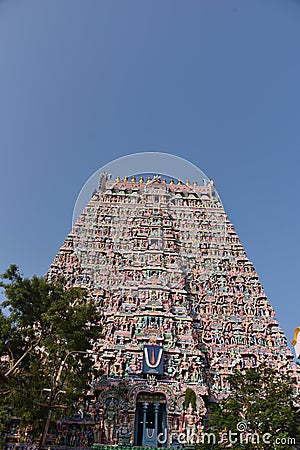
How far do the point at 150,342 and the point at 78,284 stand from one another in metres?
6.41

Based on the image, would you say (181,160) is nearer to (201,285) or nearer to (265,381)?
(201,285)

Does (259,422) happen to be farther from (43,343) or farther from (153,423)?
(43,343)

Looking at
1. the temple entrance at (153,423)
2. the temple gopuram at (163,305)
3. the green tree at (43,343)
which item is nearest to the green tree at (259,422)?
the temple gopuram at (163,305)

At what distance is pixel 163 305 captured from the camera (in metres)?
23.3

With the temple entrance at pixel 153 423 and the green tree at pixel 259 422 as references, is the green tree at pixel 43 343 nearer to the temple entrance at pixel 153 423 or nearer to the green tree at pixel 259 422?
the temple entrance at pixel 153 423

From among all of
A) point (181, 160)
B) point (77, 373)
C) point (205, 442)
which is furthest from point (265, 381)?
point (181, 160)

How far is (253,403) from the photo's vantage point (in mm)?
15484

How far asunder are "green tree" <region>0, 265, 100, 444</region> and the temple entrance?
174 inches

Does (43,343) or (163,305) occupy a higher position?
(163,305)

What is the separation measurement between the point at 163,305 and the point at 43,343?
9.33 metres

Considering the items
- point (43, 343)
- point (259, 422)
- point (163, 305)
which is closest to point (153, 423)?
point (163, 305)

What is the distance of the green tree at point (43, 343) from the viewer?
601 inches

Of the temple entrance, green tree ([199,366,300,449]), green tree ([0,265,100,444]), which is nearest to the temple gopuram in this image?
the temple entrance

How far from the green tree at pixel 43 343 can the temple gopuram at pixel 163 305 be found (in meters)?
1.78
